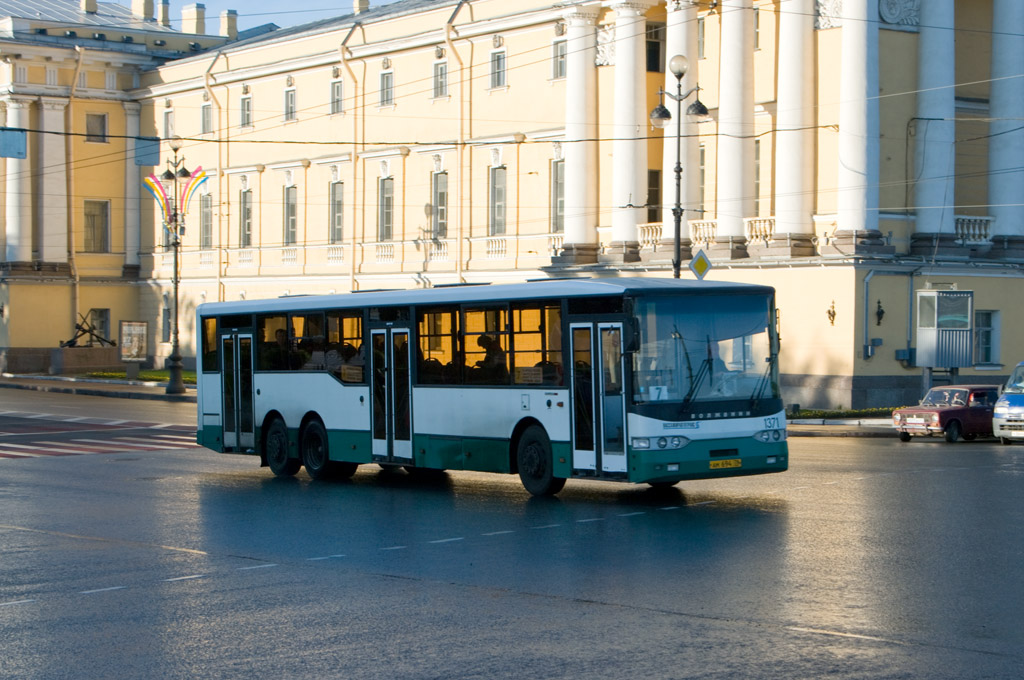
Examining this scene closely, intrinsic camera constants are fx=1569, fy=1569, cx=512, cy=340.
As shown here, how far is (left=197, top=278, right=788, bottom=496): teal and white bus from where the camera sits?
19.1m

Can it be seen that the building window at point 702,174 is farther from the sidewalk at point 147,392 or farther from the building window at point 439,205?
the building window at point 439,205

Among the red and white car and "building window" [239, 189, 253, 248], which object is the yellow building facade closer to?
"building window" [239, 189, 253, 248]

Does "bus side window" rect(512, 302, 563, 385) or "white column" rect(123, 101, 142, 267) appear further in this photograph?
"white column" rect(123, 101, 142, 267)

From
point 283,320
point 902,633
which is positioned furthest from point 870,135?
point 902,633

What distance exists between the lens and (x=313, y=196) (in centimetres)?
6162

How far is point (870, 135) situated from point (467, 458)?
2249 centimetres

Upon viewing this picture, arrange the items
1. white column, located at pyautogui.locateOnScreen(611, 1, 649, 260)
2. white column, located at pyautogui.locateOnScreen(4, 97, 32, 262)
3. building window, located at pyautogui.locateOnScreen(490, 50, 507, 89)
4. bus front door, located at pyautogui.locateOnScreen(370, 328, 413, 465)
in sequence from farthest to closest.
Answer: white column, located at pyautogui.locateOnScreen(4, 97, 32, 262) < building window, located at pyautogui.locateOnScreen(490, 50, 507, 89) < white column, located at pyautogui.locateOnScreen(611, 1, 649, 260) < bus front door, located at pyautogui.locateOnScreen(370, 328, 413, 465)

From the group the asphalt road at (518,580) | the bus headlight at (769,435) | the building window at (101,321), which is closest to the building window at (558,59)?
the asphalt road at (518,580)

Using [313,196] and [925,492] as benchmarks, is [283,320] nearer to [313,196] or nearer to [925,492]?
[925,492]

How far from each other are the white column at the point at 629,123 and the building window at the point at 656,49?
1605 mm

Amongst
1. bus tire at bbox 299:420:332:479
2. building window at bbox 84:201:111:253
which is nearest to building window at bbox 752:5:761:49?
bus tire at bbox 299:420:332:479

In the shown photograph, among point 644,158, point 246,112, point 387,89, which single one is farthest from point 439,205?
point 246,112

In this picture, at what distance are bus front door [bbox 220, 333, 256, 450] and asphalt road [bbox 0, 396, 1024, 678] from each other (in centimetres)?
321

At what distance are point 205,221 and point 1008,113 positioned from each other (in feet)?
121
